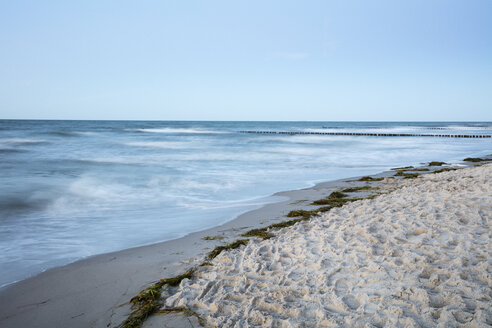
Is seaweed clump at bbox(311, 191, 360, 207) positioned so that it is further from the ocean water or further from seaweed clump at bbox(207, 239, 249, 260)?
seaweed clump at bbox(207, 239, 249, 260)

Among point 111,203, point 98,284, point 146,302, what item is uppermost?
point 146,302

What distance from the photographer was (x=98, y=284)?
10.8ft

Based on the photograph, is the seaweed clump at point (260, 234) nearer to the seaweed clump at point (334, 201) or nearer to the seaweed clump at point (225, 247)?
the seaweed clump at point (225, 247)

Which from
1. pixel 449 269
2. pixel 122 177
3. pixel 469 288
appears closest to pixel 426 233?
pixel 449 269

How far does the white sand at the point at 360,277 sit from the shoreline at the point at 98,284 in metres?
0.47

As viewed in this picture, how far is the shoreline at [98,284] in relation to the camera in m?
2.71

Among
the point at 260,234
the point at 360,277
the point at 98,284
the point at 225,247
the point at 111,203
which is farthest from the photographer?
the point at 111,203

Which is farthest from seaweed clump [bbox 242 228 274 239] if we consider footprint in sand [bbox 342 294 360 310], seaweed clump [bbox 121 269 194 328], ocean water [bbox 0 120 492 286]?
footprint in sand [bbox 342 294 360 310]

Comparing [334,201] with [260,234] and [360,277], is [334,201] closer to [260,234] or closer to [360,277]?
[260,234]

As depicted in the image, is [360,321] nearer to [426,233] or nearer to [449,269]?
[449,269]

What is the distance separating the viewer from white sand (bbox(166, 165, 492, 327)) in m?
2.43

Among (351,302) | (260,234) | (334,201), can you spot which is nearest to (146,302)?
(351,302)

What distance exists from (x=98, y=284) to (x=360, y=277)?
2475 mm

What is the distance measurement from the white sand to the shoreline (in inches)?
18.6
